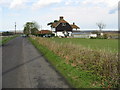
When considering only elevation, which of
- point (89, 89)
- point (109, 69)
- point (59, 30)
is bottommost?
point (89, 89)

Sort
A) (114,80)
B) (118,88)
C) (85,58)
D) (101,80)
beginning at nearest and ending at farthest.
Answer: (118,88)
(114,80)
(101,80)
(85,58)

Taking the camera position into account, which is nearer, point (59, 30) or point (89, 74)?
point (89, 74)

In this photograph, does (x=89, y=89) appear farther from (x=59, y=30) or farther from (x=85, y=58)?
(x=59, y=30)

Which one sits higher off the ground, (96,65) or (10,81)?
(96,65)

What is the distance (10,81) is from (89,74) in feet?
12.8

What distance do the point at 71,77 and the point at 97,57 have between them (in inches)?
82.8

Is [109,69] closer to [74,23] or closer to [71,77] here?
[71,77]

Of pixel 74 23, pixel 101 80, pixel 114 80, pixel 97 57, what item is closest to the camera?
pixel 114 80

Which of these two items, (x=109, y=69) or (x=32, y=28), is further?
(x=32, y=28)

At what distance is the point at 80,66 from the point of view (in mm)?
9758

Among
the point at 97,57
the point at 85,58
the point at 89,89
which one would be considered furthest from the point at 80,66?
the point at 89,89

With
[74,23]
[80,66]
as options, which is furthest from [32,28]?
[80,66]

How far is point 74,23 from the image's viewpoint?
84.8 meters

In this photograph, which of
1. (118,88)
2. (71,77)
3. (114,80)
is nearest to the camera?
(118,88)
